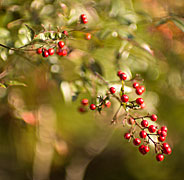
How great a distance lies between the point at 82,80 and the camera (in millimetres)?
1270

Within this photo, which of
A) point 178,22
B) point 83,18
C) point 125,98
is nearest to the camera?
point 125,98

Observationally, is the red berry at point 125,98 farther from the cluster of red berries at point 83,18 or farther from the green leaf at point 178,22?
the green leaf at point 178,22

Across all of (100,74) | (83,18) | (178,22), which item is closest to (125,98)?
(100,74)

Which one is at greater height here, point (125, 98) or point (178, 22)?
point (178, 22)

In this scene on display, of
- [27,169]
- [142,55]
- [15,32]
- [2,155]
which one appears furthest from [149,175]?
[15,32]

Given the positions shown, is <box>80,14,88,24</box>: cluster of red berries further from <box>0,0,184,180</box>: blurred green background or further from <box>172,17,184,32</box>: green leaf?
<box>172,17,184,32</box>: green leaf

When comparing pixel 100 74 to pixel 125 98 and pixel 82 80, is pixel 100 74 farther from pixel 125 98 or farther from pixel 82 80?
pixel 125 98

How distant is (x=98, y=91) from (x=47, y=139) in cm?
120

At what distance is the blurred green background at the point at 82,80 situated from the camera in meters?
1.19

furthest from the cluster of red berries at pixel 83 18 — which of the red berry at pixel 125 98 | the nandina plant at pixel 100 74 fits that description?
the red berry at pixel 125 98

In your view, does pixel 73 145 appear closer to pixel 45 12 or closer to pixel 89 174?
pixel 89 174

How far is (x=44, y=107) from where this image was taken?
194 centimetres

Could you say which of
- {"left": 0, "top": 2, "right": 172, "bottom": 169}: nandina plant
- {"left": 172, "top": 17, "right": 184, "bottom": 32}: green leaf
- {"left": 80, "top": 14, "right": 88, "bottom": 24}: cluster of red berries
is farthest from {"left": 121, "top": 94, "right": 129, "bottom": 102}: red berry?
{"left": 172, "top": 17, "right": 184, "bottom": 32}: green leaf

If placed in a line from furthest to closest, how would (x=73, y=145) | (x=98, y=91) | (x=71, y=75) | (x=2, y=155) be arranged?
(x=73, y=145) < (x=2, y=155) < (x=71, y=75) < (x=98, y=91)
